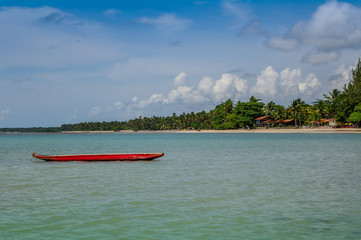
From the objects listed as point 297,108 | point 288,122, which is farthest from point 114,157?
point 288,122

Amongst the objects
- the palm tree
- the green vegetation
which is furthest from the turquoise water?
the palm tree

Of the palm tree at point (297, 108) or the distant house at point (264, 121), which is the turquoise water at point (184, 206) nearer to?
the palm tree at point (297, 108)

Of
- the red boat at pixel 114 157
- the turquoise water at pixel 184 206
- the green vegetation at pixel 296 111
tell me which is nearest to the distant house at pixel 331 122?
the green vegetation at pixel 296 111

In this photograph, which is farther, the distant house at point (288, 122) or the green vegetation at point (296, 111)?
the distant house at point (288, 122)

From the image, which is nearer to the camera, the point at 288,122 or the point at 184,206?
the point at 184,206

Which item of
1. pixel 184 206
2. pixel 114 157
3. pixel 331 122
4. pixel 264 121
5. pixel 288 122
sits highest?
pixel 264 121

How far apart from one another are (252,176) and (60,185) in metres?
11.7

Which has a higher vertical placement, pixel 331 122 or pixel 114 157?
pixel 331 122

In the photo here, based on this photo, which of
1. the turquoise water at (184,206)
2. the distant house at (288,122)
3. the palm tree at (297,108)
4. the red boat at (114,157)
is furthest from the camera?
the distant house at (288,122)

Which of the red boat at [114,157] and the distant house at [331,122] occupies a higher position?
Result: the distant house at [331,122]

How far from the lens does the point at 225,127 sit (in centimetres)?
18088

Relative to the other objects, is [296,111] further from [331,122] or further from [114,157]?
[114,157]

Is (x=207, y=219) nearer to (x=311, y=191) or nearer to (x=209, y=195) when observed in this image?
(x=209, y=195)

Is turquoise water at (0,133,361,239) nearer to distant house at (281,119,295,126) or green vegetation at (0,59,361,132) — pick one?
green vegetation at (0,59,361,132)
